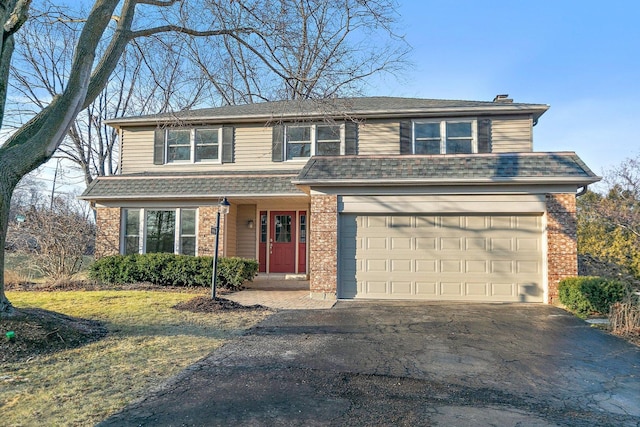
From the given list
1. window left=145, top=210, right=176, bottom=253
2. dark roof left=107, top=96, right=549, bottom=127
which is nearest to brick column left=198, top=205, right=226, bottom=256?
window left=145, top=210, right=176, bottom=253

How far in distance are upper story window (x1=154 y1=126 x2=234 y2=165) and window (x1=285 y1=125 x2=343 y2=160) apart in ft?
6.85

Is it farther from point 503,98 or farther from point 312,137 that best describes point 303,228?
point 503,98

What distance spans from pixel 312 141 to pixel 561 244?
8005mm

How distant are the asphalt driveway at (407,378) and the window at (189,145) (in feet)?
A: 29.3

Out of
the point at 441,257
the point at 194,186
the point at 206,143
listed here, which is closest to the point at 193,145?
the point at 206,143

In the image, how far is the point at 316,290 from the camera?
10367 millimetres

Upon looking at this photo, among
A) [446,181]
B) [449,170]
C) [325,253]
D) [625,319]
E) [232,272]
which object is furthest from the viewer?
[232,272]

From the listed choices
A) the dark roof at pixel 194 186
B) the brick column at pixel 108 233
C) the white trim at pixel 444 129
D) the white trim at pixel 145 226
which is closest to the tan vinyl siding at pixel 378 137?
the white trim at pixel 444 129

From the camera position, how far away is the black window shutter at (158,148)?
1523cm

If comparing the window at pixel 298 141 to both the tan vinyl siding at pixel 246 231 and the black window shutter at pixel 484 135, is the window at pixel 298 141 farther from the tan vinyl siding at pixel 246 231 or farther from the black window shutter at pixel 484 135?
the black window shutter at pixel 484 135

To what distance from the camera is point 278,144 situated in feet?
48.1

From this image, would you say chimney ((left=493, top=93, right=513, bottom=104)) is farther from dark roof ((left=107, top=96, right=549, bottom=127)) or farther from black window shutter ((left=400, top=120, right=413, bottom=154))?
black window shutter ((left=400, top=120, right=413, bottom=154))

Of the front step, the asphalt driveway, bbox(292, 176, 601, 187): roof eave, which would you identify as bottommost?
the asphalt driveway

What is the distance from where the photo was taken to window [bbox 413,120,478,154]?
13.7 m
